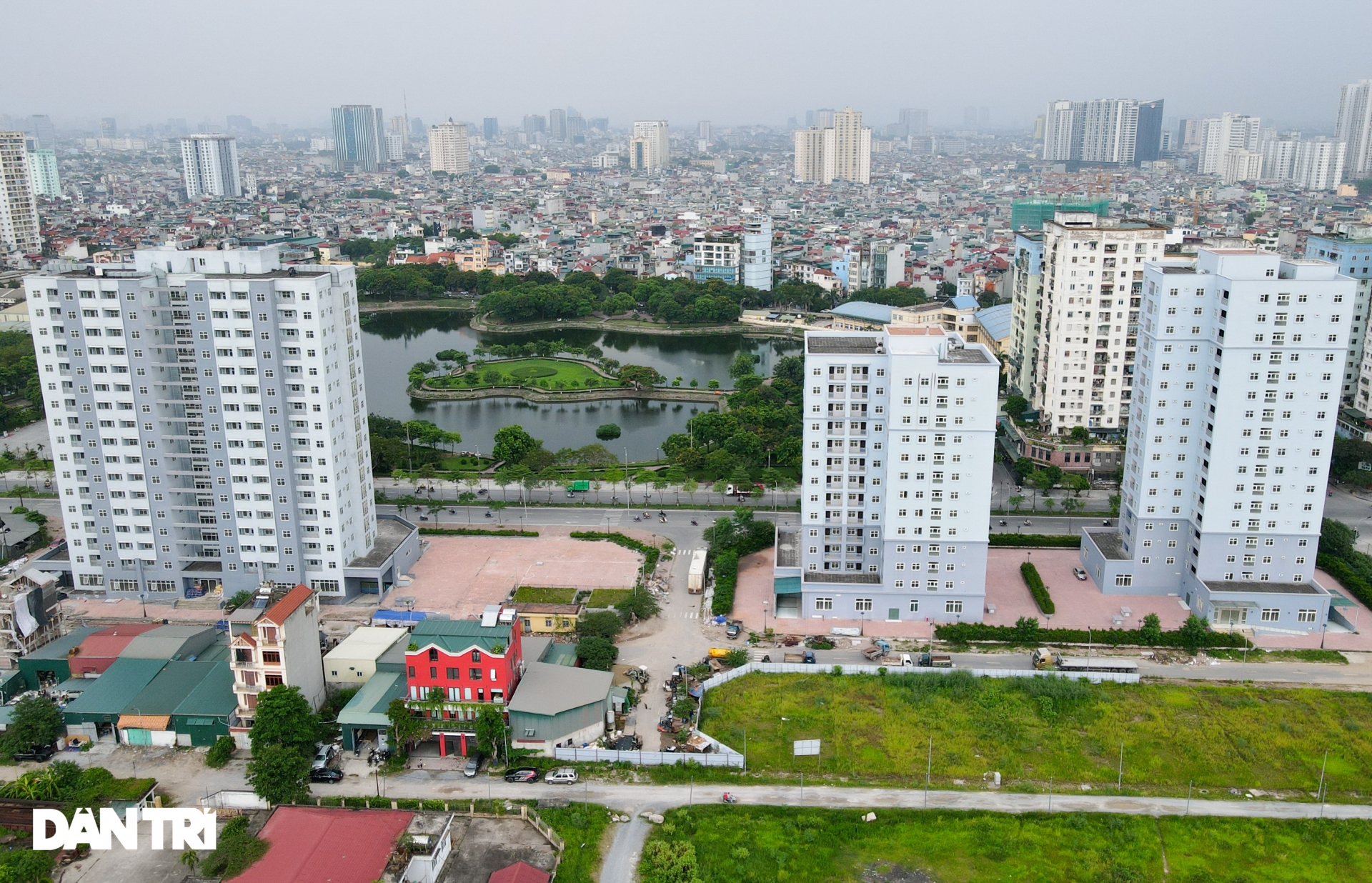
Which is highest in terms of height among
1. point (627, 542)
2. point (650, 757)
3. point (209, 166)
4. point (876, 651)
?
A: point (209, 166)

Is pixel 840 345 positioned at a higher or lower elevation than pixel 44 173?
lower

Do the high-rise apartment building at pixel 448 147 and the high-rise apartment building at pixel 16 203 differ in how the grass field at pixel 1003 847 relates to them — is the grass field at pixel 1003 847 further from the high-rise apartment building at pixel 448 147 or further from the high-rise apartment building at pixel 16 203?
the high-rise apartment building at pixel 448 147

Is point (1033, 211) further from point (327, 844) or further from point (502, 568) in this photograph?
point (327, 844)

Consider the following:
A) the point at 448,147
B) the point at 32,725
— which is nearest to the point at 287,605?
the point at 32,725

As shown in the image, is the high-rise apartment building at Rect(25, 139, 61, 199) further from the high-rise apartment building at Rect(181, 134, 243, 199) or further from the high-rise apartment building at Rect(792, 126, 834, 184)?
the high-rise apartment building at Rect(792, 126, 834, 184)

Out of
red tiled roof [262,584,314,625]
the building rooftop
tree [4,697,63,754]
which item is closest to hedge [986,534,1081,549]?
the building rooftop
